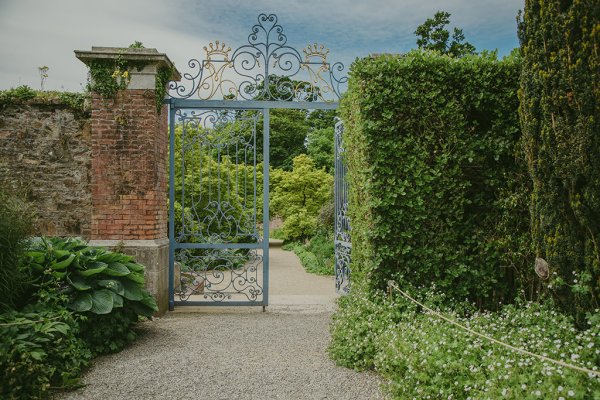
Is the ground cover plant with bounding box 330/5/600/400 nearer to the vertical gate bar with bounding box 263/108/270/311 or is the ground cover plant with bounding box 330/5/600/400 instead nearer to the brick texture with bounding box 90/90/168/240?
the vertical gate bar with bounding box 263/108/270/311

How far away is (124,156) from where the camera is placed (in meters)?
6.48

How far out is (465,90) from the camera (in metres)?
5.22

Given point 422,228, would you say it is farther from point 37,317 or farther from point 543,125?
point 37,317

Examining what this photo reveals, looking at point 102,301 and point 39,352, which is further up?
point 102,301

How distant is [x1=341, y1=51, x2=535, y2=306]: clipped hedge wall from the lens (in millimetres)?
5168

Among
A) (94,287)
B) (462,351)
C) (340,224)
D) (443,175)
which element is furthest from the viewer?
(340,224)

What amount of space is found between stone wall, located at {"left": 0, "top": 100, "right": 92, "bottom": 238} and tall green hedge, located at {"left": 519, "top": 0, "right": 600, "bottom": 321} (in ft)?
19.0

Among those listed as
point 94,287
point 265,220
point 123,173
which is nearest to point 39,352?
point 94,287

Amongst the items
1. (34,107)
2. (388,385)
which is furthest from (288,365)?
(34,107)

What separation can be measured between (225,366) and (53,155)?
427cm

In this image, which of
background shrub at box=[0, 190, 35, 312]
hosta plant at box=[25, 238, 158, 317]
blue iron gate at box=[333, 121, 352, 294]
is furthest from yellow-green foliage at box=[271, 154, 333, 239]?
background shrub at box=[0, 190, 35, 312]

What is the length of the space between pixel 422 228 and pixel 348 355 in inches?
63.9

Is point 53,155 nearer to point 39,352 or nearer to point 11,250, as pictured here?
point 11,250

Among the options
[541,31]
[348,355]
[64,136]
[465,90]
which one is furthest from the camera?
[64,136]
